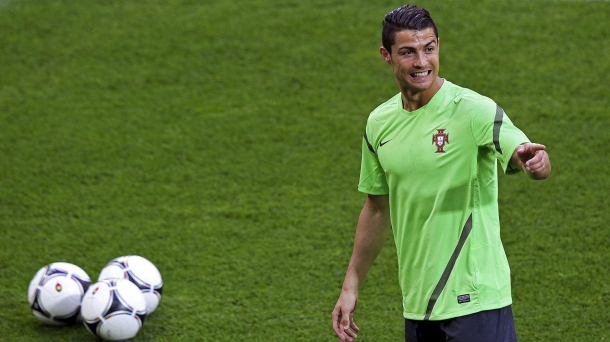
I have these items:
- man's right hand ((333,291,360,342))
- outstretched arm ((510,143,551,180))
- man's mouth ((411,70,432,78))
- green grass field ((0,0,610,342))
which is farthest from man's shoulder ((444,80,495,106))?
green grass field ((0,0,610,342))

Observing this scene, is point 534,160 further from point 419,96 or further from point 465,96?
point 419,96

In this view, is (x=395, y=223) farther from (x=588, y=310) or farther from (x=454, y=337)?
(x=588, y=310)

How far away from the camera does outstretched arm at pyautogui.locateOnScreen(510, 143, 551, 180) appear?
261cm

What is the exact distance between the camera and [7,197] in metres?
7.20

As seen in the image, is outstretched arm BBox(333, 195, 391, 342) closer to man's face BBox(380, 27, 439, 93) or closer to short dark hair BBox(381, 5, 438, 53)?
man's face BBox(380, 27, 439, 93)

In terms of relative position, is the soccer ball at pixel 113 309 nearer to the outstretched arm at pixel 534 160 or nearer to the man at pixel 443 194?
the man at pixel 443 194

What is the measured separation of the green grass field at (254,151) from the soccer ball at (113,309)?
0.85 feet

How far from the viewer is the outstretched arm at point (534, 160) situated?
8.55ft

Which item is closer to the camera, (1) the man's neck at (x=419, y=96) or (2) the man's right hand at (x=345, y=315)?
(1) the man's neck at (x=419, y=96)

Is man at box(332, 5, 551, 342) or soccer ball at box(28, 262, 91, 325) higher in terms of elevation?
man at box(332, 5, 551, 342)

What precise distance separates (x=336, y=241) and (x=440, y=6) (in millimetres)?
4090

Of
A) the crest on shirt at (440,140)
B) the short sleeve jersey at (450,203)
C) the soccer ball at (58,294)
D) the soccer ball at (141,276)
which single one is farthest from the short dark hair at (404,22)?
the soccer ball at (58,294)

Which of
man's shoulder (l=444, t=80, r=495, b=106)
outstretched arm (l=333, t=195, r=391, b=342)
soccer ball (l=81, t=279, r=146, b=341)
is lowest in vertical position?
soccer ball (l=81, t=279, r=146, b=341)

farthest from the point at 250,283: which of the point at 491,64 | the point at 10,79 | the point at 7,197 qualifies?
the point at 10,79
